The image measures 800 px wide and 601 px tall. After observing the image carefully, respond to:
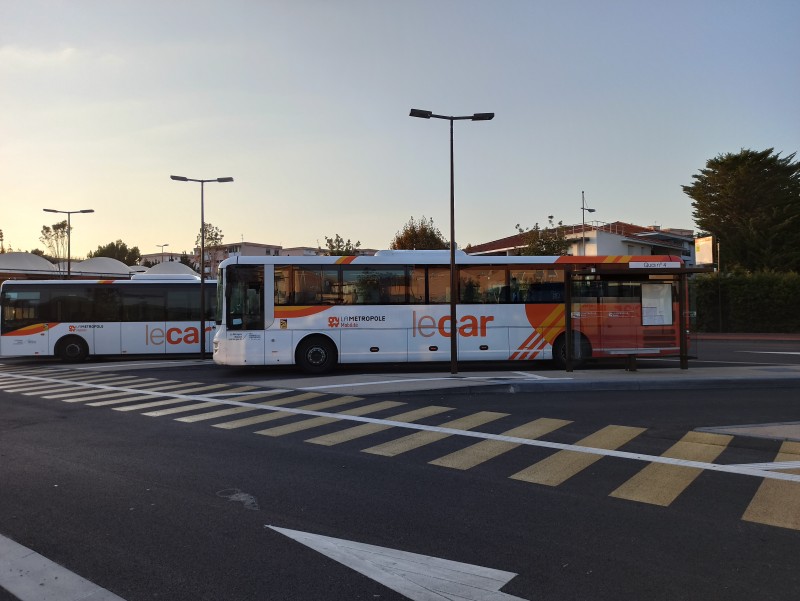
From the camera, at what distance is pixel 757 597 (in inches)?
143

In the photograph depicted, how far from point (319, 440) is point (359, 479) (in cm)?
A: 208

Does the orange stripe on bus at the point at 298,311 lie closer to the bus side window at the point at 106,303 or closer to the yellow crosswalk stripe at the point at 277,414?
the yellow crosswalk stripe at the point at 277,414

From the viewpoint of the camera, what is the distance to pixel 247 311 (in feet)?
51.7

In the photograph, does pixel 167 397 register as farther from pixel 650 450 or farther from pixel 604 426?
pixel 650 450

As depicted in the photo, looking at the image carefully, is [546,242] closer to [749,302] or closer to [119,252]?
[749,302]

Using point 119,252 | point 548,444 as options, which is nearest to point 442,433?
point 548,444

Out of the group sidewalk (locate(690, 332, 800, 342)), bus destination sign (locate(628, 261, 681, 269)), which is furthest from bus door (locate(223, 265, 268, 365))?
sidewalk (locate(690, 332, 800, 342))

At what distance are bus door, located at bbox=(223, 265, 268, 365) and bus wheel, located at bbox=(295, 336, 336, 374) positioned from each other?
1052 mm

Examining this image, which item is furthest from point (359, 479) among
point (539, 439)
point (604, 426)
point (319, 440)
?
point (604, 426)

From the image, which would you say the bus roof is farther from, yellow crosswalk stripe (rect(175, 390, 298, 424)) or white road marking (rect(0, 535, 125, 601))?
white road marking (rect(0, 535, 125, 601))

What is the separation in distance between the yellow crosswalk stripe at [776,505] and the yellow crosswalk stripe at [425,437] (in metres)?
3.86

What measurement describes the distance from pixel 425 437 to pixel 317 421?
2.14 meters

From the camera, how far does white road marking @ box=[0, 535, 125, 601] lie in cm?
374

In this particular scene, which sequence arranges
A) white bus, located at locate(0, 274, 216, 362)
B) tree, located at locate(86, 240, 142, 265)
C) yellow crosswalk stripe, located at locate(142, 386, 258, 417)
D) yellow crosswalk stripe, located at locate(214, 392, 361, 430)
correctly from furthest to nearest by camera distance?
tree, located at locate(86, 240, 142, 265) < white bus, located at locate(0, 274, 216, 362) < yellow crosswalk stripe, located at locate(142, 386, 258, 417) < yellow crosswalk stripe, located at locate(214, 392, 361, 430)
